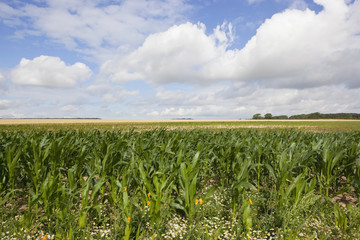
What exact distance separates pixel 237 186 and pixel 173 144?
9.53ft

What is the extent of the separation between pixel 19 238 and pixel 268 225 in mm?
3869

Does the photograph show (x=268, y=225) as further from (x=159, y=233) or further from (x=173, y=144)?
(x=173, y=144)

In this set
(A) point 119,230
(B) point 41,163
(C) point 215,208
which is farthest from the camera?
(B) point 41,163

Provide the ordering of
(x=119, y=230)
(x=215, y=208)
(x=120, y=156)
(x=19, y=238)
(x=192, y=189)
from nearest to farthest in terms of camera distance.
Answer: (x=19, y=238)
(x=119, y=230)
(x=192, y=189)
(x=215, y=208)
(x=120, y=156)

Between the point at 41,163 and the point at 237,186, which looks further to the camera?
the point at 41,163

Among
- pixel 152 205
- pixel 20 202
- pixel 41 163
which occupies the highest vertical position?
A: pixel 41 163

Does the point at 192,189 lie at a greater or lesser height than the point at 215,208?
greater

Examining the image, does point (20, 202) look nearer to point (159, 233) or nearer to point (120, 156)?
point (120, 156)

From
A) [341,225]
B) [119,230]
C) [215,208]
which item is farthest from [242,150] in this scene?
[119,230]

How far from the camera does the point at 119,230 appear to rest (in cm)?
326

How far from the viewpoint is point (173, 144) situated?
6219 millimetres

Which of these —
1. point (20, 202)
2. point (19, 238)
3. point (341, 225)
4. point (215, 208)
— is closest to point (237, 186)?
point (215, 208)

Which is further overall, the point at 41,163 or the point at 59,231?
the point at 41,163

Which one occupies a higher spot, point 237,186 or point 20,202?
point 237,186
